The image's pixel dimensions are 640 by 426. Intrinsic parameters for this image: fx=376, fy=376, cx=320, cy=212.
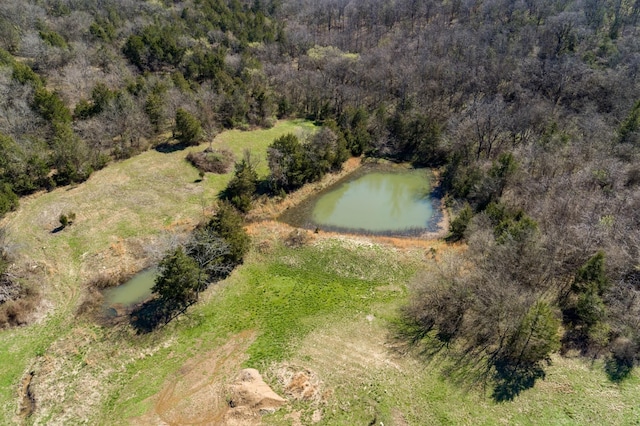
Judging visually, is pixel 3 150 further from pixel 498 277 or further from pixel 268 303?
pixel 498 277

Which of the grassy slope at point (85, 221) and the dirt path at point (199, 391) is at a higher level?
the grassy slope at point (85, 221)

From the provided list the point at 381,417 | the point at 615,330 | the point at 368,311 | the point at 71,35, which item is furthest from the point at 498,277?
the point at 71,35

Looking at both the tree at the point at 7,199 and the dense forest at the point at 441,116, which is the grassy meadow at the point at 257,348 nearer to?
the tree at the point at 7,199

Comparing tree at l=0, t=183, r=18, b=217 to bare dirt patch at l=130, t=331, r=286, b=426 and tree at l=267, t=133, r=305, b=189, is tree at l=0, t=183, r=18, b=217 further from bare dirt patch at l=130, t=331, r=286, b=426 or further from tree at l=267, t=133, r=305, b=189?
bare dirt patch at l=130, t=331, r=286, b=426

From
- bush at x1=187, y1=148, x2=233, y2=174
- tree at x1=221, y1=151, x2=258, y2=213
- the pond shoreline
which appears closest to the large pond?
the pond shoreline

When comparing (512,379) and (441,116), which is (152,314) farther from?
(441,116)

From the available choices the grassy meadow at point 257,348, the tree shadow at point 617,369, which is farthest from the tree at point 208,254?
the tree shadow at point 617,369
